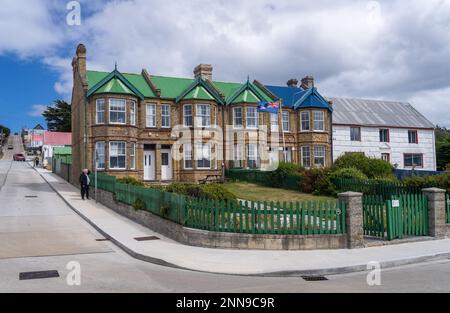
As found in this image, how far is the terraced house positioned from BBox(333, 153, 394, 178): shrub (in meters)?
10.1

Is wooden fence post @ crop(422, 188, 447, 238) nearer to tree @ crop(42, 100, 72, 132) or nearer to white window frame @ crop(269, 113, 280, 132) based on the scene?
white window frame @ crop(269, 113, 280, 132)

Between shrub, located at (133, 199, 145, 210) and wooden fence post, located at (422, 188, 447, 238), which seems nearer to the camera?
wooden fence post, located at (422, 188, 447, 238)

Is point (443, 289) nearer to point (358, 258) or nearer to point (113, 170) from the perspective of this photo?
point (358, 258)

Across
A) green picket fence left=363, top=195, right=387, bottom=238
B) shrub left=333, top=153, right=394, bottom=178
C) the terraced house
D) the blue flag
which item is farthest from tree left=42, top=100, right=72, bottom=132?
green picket fence left=363, top=195, right=387, bottom=238

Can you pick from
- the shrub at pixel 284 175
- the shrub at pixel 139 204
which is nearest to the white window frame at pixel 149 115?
the shrub at pixel 284 175

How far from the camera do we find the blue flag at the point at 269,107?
107 feet

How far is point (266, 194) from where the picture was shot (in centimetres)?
2522

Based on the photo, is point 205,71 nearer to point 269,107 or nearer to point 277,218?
point 269,107

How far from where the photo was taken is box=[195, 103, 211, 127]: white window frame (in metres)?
32.7

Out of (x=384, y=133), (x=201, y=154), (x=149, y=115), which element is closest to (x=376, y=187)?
(x=201, y=154)

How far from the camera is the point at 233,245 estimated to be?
38.1 feet

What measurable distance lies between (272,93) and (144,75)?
1120 centimetres

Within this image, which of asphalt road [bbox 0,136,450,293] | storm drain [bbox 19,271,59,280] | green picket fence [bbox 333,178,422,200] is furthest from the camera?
green picket fence [bbox 333,178,422,200]
